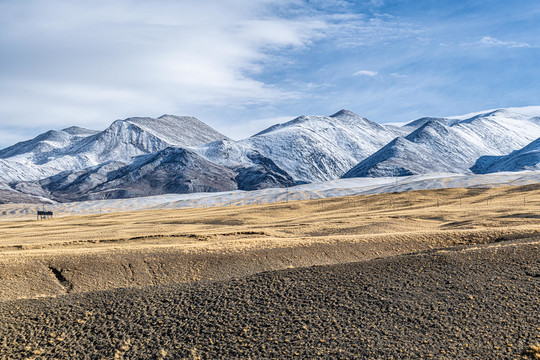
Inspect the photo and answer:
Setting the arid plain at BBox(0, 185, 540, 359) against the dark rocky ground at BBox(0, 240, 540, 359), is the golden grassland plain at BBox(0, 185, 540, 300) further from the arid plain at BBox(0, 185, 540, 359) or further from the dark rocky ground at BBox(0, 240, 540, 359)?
the dark rocky ground at BBox(0, 240, 540, 359)

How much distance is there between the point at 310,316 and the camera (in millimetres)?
18641

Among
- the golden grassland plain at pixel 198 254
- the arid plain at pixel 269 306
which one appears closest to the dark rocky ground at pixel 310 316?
the arid plain at pixel 269 306

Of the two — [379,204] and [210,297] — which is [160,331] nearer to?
[210,297]

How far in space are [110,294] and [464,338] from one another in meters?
15.1

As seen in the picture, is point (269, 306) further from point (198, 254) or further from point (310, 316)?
point (198, 254)

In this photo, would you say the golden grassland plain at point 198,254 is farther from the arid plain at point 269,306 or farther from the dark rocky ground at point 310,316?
the dark rocky ground at point 310,316

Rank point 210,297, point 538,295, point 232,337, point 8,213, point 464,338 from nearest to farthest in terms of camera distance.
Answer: point 464,338 → point 232,337 → point 538,295 → point 210,297 → point 8,213

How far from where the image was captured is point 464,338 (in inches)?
647

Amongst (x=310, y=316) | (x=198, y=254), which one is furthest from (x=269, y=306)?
(x=198, y=254)

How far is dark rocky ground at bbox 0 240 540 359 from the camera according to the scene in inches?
648

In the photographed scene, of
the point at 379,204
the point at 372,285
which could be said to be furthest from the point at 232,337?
the point at 379,204

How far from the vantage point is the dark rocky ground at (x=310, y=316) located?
16.5 meters

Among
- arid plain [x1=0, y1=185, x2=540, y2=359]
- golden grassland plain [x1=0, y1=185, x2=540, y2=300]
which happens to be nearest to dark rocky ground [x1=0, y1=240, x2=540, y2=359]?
arid plain [x1=0, y1=185, x2=540, y2=359]

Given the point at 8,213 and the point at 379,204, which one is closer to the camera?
the point at 379,204
